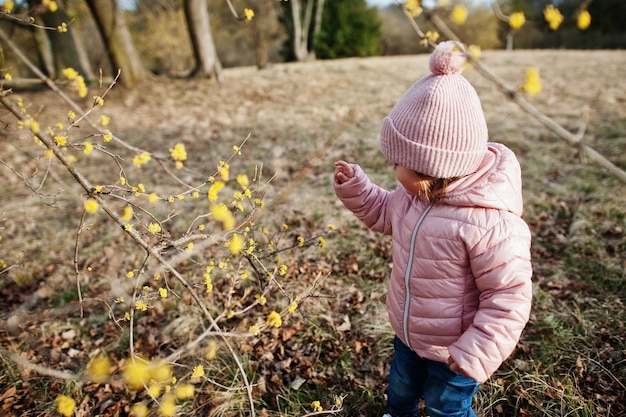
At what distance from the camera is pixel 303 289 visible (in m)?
3.12

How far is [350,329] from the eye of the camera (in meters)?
2.82

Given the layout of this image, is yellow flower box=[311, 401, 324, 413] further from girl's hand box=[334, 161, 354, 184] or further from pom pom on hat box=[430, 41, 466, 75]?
pom pom on hat box=[430, 41, 466, 75]

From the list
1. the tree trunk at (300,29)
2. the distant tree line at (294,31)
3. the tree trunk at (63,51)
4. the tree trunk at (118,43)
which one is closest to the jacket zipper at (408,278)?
the tree trunk at (118,43)

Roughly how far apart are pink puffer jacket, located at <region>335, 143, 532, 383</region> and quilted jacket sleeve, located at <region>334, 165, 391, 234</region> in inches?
0.4

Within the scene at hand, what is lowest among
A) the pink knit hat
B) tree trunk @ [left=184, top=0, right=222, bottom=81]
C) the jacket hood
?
the jacket hood

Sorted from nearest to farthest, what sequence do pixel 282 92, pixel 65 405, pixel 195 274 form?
pixel 65 405 → pixel 195 274 → pixel 282 92

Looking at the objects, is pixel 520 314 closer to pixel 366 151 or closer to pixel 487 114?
pixel 366 151

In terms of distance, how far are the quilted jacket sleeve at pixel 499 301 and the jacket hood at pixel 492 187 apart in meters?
0.08

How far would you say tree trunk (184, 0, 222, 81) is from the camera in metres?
8.88

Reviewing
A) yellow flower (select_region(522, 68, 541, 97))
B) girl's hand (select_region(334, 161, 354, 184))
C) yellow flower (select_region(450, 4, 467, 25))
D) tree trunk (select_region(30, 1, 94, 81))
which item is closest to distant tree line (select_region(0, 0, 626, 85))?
tree trunk (select_region(30, 1, 94, 81))

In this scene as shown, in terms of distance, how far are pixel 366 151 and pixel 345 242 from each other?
7.94 feet

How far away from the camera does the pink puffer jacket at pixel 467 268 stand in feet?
4.83

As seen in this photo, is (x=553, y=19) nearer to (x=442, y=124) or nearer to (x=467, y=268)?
(x=442, y=124)

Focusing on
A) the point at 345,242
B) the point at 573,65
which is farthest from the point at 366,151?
the point at 573,65
